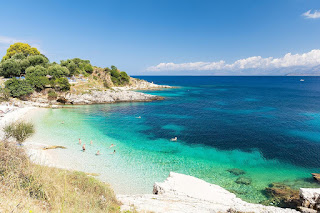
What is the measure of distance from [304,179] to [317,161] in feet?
23.0

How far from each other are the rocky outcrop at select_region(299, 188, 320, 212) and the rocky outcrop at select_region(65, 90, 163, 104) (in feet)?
223

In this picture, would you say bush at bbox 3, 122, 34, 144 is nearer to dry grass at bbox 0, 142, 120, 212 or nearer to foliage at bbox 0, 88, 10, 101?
dry grass at bbox 0, 142, 120, 212

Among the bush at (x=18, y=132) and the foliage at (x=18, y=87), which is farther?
the foliage at (x=18, y=87)

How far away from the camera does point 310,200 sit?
14484mm

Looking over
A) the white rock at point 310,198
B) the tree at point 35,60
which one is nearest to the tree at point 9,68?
the tree at point 35,60

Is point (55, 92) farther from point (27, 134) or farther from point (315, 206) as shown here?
point (315, 206)

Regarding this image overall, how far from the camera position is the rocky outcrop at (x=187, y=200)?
12070 mm

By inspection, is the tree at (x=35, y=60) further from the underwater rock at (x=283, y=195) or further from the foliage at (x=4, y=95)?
the underwater rock at (x=283, y=195)

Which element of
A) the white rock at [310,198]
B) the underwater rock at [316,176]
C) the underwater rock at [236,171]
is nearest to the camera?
the white rock at [310,198]

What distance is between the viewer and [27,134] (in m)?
24.9

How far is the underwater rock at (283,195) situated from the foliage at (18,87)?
73.1 meters

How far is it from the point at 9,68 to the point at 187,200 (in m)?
86.7

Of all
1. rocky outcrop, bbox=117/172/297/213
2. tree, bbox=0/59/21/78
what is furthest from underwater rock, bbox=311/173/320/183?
tree, bbox=0/59/21/78

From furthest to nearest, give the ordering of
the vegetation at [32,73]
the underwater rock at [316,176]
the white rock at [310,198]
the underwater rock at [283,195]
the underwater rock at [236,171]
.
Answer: the vegetation at [32,73], the underwater rock at [236,171], the underwater rock at [316,176], the underwater rock at [283,195], the white rock at [310,198]
